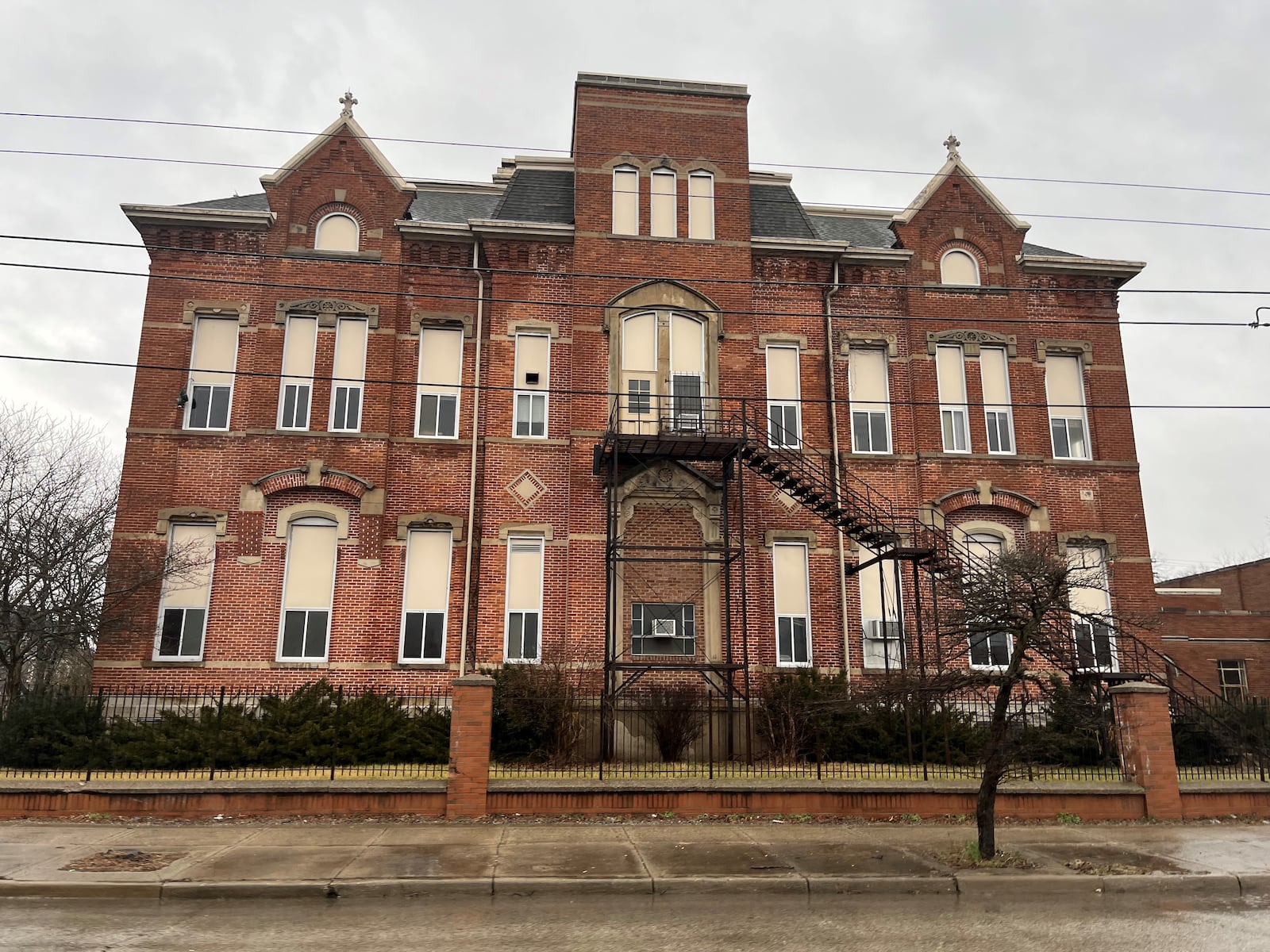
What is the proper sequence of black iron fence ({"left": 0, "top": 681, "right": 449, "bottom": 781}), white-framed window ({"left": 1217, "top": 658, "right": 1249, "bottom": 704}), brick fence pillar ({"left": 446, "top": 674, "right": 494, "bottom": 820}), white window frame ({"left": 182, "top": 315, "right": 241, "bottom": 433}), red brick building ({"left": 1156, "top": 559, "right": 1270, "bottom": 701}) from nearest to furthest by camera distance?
brick fence pillar ({"left": 446, "top": 674, "right": 494, "bottom": 820})
black iron fence ({"left": 0, "top": 681, "right": 449, "bottom": 781})
white window frame ({"left": 182, "top": 315, "right": 241, "bottom": 433})
red brick building ({"left": 1156, "top": 559, "right": 1270, "bottom": 701})
white-framed window ({"left": 1217, "top": 658, "right": 1249, "bottom": 704})

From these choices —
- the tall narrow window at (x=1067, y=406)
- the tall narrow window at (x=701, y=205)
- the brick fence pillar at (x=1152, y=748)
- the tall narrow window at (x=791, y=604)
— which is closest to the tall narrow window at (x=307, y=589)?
the tall narrow window at (x=791, y=604)

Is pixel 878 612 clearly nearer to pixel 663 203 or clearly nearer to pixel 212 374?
pixel 663 203

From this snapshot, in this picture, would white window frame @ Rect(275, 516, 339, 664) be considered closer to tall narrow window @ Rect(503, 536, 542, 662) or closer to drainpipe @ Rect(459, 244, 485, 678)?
drainpipe @ Rect(459, 244, 485, 678)

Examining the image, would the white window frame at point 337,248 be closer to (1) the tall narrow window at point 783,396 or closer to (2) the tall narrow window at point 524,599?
(2) the tall narrow window at point 524,599

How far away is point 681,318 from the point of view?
20.8m

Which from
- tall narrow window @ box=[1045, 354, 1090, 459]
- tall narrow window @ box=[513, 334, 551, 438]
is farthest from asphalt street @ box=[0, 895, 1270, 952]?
Result: tall narrow window @ box=[1045, 354, 1090, 459]

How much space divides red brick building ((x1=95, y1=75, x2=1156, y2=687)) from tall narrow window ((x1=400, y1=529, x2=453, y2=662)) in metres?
0.06

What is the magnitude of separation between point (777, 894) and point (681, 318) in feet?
45.3

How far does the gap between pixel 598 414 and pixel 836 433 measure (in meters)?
5.30

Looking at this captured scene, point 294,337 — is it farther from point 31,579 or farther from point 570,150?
point 570,150

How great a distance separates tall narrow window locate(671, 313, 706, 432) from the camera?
66.1 feet

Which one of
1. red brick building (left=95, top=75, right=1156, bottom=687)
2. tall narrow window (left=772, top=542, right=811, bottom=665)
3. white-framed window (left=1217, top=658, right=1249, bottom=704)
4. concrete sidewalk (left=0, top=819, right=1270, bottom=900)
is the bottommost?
concrete sidewalk (left=0, top=819, right=1270, bottom=900)

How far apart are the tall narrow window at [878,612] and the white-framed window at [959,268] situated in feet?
22.9

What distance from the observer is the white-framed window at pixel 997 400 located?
21656mm
